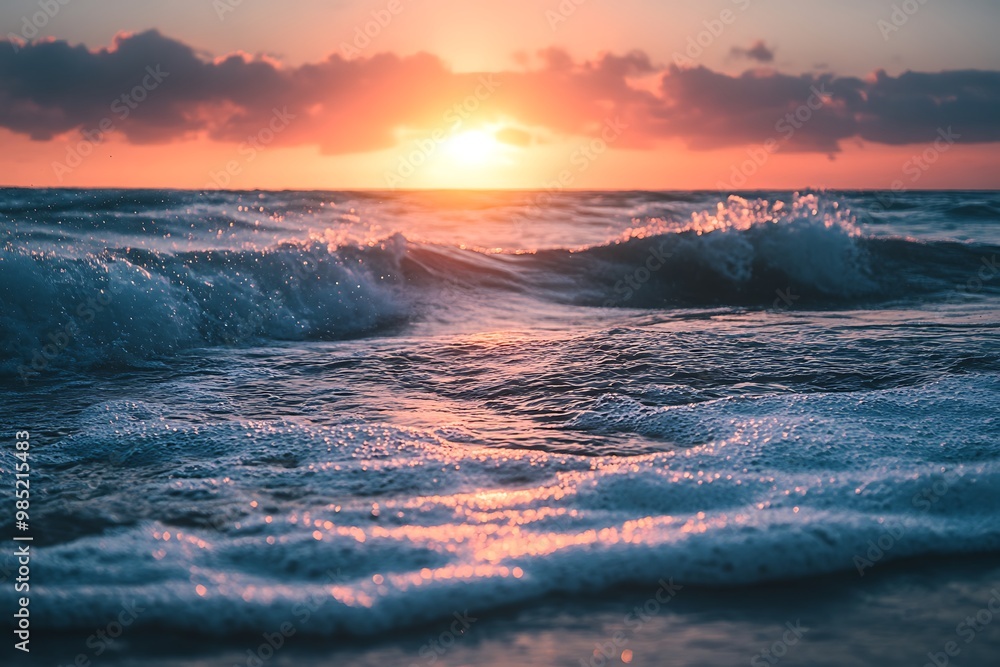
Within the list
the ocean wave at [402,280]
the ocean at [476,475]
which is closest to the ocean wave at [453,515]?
the ocean at [476,475]

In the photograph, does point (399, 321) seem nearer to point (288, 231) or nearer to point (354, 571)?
point (288, 231)

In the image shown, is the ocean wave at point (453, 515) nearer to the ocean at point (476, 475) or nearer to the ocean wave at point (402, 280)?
the ocean at point (476, 475)

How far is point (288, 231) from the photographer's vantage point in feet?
35.9

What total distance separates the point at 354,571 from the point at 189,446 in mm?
1574

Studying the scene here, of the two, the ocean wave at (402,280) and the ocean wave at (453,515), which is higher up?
the ocean wave at (402,280)

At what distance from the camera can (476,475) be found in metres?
3.28

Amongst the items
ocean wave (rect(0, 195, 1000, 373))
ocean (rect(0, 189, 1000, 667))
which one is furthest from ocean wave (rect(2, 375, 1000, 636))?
ocean wave (rect(0, 195, 1000, 373))

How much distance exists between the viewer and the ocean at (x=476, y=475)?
7.34ft

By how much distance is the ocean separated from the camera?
88.1 inches

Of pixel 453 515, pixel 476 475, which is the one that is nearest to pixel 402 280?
pixel 476 475

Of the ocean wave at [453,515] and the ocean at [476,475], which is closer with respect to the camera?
the ocean at [476,475]

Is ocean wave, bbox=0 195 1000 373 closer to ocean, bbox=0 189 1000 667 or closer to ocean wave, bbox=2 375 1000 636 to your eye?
ocean, bbox=0 189 1000 667

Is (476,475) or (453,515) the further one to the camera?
(476,475)

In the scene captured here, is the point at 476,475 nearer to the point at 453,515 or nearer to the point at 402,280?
the point at 453,515
